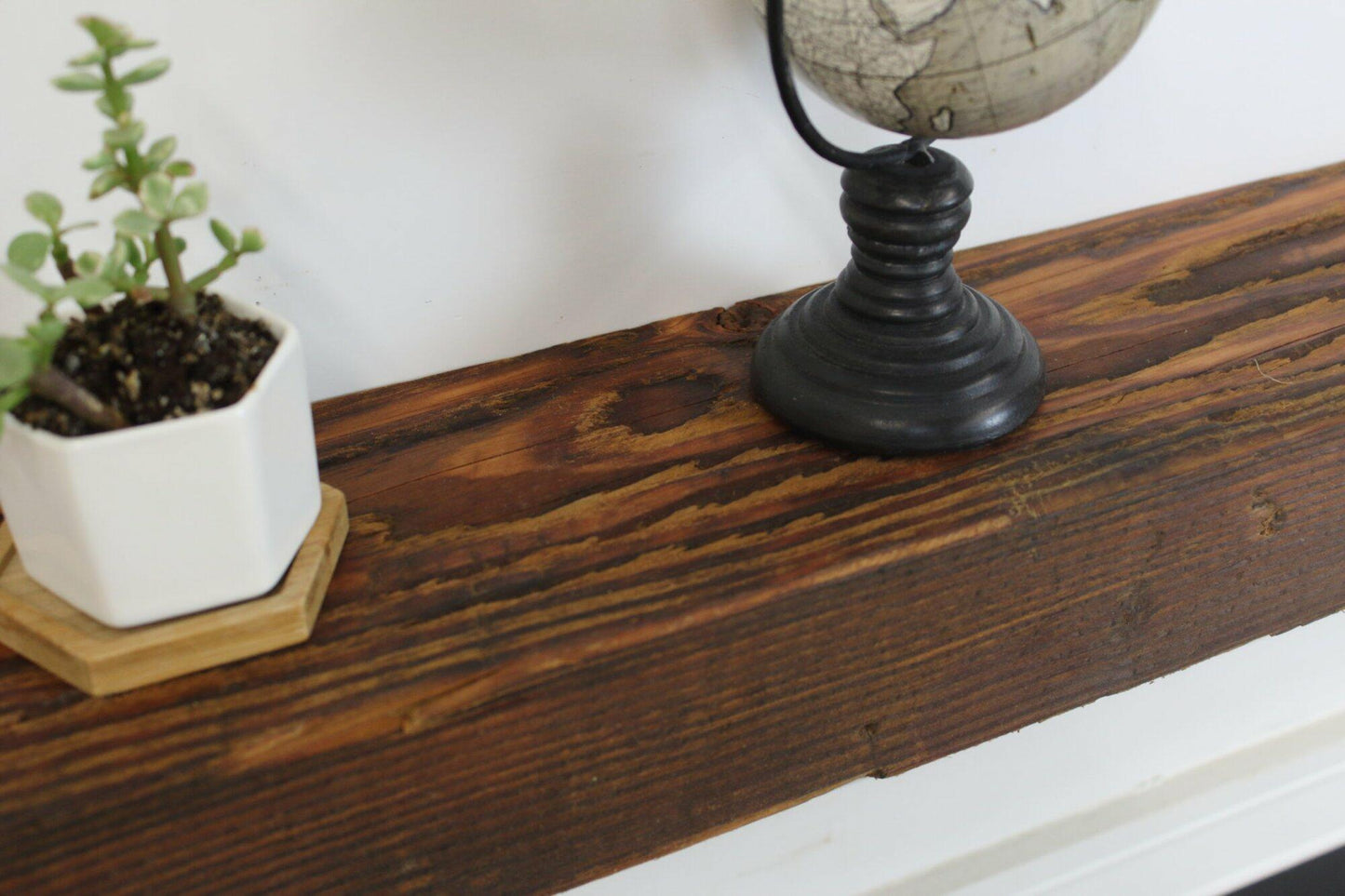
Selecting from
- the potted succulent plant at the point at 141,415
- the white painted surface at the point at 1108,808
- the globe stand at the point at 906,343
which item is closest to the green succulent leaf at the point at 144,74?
the potted succulent plant at the point at 141,415

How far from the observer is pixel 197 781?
0.65 m

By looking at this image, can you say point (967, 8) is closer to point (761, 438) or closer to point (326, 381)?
point (761, 438)

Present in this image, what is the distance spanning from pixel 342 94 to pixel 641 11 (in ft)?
0.77

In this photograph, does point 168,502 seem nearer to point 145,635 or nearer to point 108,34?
point 145,635

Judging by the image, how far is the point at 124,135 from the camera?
1.94ft

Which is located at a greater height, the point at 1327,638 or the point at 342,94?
the point at 342,94

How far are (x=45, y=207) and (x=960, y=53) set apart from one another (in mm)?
511

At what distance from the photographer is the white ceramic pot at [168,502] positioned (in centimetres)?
62

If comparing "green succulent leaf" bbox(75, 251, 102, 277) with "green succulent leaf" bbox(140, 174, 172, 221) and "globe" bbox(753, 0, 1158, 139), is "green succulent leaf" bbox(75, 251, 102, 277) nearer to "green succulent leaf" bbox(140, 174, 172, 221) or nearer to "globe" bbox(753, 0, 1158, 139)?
"green succulent leaf" bbox(140, 174, 172, 221)

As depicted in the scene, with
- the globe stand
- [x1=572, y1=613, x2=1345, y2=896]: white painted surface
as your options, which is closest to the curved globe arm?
the globe stand

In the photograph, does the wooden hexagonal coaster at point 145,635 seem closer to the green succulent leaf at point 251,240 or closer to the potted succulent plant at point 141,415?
the potted succulent plant at point 141,415

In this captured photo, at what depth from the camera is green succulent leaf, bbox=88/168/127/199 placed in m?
0.61

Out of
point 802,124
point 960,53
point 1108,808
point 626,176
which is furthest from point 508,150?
point 1108,808

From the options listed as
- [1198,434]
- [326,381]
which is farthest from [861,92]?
[326,381]
